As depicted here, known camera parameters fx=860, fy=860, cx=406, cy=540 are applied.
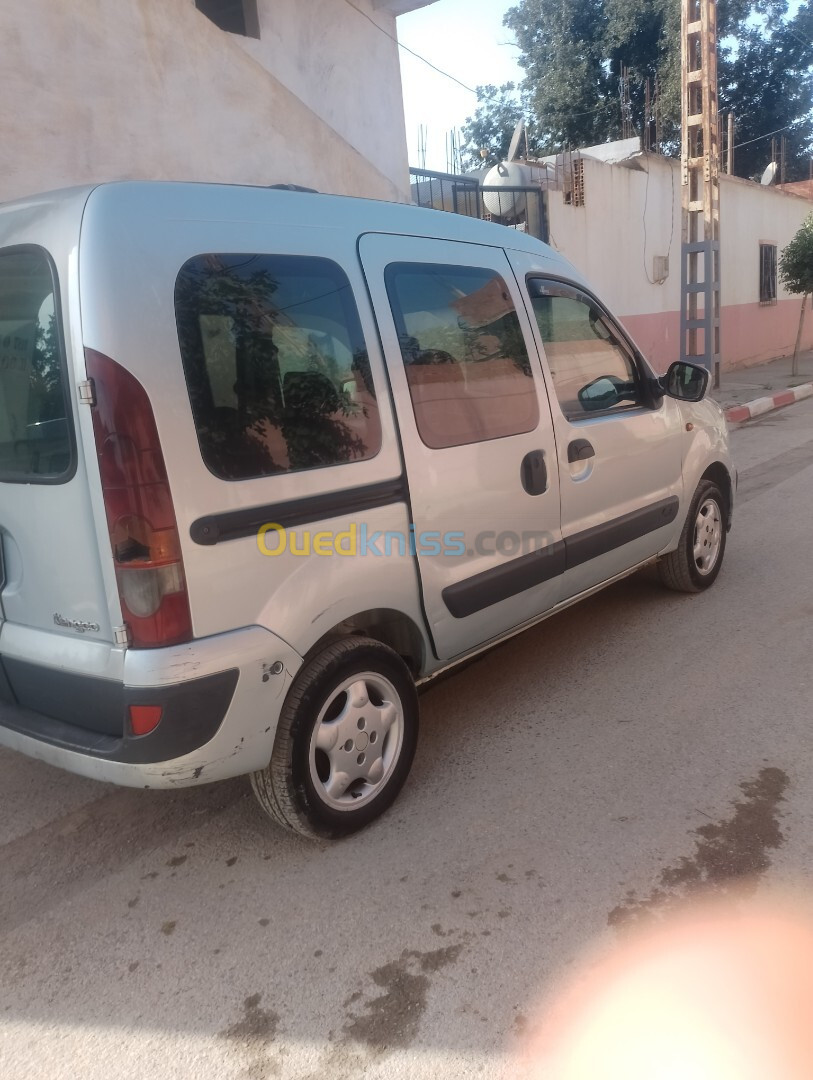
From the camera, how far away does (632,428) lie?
12.8 feet

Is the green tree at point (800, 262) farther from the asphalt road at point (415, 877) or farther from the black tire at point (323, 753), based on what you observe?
the black tire at point (323, 753)

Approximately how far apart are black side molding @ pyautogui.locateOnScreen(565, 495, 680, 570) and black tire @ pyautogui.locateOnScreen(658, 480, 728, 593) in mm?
279

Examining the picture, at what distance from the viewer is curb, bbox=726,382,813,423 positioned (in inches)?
462

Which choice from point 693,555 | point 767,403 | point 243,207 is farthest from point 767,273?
point 243,207

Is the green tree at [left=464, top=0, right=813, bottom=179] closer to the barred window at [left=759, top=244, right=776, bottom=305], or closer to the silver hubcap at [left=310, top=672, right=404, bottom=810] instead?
the barred window at [left=759, top=244, right=776, bottom=305]

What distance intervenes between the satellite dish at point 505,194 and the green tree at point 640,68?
17.3 m

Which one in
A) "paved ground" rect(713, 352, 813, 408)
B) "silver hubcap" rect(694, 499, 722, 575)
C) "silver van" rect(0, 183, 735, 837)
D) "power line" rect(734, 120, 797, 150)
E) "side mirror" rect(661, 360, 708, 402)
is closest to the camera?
"silver van" rect(0, 183, 735, 837)

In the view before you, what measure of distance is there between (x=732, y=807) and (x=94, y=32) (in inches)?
265

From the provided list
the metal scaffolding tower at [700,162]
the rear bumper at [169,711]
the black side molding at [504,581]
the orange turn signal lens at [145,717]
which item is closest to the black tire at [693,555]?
the black side molding at [504,581]

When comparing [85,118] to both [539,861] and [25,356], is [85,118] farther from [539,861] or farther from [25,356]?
[539,861]

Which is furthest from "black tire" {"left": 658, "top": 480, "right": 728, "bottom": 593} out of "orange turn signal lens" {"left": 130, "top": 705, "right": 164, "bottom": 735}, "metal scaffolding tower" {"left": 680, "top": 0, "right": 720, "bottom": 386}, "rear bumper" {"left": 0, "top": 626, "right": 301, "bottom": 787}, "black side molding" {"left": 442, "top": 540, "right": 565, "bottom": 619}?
"metal scaffolding tower" {"left": 680, "top": 0, "right": 720, "bottom": 386}

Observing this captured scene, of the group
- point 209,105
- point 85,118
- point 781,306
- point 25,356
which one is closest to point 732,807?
point 25,356

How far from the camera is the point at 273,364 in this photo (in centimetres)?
243

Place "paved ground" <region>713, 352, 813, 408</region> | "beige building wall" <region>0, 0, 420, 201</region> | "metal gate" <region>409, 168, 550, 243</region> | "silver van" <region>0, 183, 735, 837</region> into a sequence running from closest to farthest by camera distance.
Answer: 1. "silver van" <region>0, 183, 735, 837</region>
2. "beige building wall" <region>0, 0, 420, 201</region>
3. "metal gate" <region>409, 168, 550, 243</region>
4. "paved ground" <region>713, 352, 813, 408</region>
